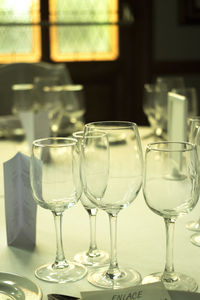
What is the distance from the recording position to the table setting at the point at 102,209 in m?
0.80

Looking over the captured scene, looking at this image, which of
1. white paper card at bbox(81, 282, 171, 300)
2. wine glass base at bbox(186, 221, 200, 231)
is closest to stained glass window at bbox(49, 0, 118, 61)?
wine glass base at bbox(186, 221, 200, 231)

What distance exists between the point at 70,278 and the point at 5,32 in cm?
308

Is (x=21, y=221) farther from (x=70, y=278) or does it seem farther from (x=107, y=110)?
(x=107, y=110)

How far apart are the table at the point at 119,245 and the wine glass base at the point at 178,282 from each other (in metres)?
0.02

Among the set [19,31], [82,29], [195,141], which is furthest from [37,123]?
[82,29]

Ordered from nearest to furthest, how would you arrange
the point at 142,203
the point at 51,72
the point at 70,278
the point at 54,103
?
the point at 70,278 < the point at 142,203 < the point at 54,103 < the point at 51,72

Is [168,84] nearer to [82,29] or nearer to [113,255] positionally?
[113,255]

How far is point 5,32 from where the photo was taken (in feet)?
Result: 12.2

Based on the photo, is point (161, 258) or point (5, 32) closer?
point (161, 258)

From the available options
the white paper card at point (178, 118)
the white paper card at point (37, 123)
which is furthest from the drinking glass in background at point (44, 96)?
the white paper card at point (178, 118)

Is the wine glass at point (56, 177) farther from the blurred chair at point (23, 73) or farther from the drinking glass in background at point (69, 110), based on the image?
the blurred chair at point (23, 73)

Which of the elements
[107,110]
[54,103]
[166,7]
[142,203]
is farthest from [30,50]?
[142,203]

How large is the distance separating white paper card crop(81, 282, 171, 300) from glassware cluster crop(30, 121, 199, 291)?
0.09m

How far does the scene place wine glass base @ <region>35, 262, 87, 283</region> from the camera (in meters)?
0.87
